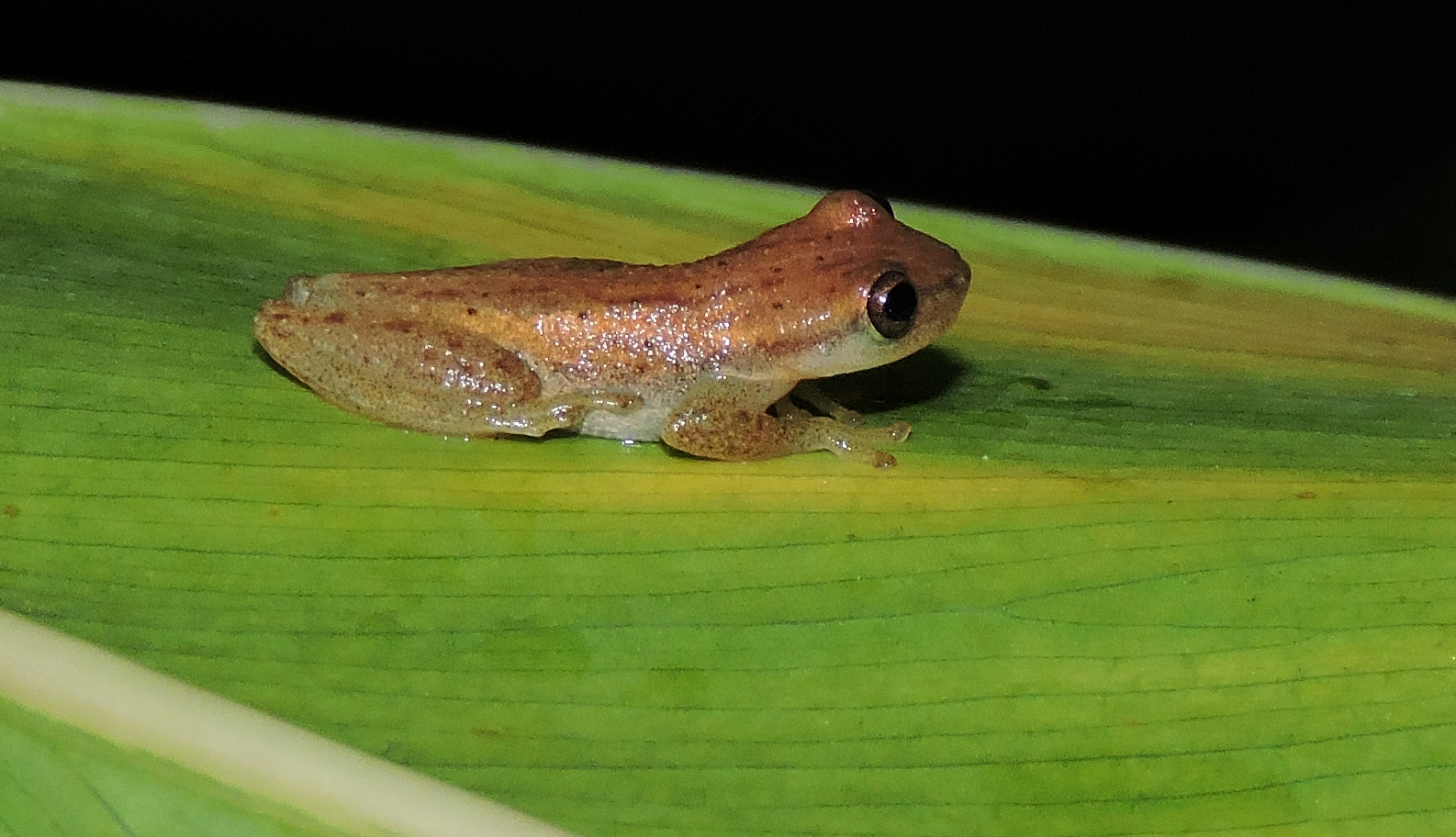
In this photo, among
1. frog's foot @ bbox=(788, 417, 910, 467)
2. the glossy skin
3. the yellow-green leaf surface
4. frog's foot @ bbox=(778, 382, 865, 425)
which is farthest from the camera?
frog's foot @ bbox=(778, 382, 865, 425)

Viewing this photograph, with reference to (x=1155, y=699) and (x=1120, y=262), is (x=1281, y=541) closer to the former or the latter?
(x=1155, y=699)

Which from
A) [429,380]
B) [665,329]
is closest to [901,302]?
[665,329]

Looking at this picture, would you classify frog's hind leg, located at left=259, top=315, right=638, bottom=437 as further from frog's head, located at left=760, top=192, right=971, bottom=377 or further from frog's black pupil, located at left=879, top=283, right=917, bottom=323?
frog's black pupil, located at left=879, top=283, right=917, bottom=323

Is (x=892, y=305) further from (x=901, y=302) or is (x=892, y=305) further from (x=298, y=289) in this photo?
(x=298, y=289)

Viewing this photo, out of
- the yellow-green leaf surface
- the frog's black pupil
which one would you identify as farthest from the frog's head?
the yellow-green leaf surface

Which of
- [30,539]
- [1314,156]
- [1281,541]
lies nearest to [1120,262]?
[1281,541]

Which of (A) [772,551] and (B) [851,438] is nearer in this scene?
(A) [772,551]

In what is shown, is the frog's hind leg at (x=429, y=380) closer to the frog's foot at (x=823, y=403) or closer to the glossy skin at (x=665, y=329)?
the glossy skin at (x=665, y=329)
